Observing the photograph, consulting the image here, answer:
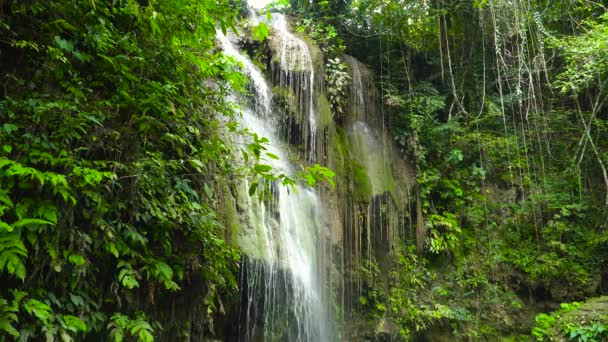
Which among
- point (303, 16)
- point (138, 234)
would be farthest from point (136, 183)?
point (303, 16)

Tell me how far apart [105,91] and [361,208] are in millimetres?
5310

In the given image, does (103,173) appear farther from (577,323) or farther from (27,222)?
(577,323)

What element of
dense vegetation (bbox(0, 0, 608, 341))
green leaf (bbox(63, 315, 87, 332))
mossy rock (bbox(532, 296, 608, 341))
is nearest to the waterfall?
dense vegetation (bbox(0, 0, 608, 341))

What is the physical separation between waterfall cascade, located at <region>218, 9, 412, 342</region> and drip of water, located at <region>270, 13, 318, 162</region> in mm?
20

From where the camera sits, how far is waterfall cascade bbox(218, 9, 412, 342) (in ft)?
17.4

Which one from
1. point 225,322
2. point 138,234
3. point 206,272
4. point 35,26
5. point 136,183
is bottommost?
point 225,322

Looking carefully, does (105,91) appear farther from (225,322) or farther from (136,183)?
(225,322)

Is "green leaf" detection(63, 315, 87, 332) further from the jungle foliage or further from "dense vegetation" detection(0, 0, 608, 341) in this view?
the jungle foliage

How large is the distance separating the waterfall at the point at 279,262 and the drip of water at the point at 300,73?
0.61 m

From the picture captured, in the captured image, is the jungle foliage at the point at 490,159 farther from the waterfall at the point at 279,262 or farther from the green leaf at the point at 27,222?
the green leaf at the point at 27,222

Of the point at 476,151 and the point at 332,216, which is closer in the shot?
the point at 332,216

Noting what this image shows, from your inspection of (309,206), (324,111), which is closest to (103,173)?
(309,206)

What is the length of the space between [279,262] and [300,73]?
3.78 metres

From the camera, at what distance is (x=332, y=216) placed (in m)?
7.20
